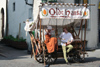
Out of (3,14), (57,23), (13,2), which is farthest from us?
(3,14)

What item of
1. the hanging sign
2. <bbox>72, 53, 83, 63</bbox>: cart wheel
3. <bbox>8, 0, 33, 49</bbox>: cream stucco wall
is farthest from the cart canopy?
<bbox>8, 0, 33, 49</bbox>: cream stucco wall

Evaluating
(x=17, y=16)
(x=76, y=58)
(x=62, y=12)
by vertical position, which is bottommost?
(x=76, y=58)

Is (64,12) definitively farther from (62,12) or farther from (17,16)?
(17,16)

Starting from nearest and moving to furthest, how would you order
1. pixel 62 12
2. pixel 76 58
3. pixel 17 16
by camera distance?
pixel 62 12
pixel 76 58
pixel 17 16

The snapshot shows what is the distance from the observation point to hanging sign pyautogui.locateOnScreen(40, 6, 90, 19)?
9461 millimetres

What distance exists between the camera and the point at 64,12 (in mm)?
9648

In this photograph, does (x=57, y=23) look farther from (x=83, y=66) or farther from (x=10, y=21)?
(x=10, y=21)

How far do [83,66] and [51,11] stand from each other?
9.31 feet

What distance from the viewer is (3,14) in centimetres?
3009

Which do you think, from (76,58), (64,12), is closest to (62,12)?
(64,12)

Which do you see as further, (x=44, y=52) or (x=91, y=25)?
(x=91, y=25)

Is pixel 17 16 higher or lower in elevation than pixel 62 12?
lower

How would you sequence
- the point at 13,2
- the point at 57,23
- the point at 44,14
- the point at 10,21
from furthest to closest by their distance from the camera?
the point at 10,21 → the point at 13,2 → the point at 57,23 → the point at 44,14

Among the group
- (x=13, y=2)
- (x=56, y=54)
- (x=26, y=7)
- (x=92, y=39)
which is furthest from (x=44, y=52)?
(x=13, y=2)
